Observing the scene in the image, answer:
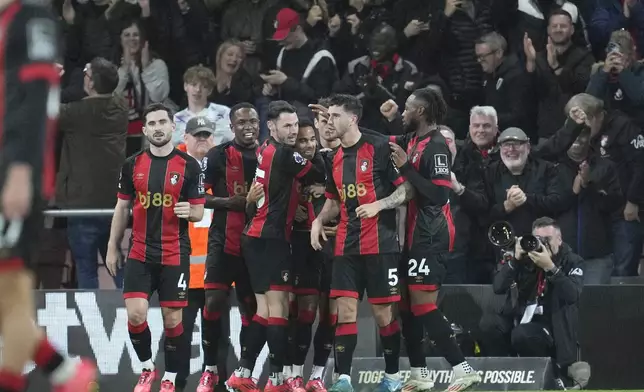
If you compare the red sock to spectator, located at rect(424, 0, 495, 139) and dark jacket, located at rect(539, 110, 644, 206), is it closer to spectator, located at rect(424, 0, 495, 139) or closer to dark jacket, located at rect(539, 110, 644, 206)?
dark jacket, located at rect(539, 110, 644, 206)

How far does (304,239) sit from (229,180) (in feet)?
2.82

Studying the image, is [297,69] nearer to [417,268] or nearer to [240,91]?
[240,91]

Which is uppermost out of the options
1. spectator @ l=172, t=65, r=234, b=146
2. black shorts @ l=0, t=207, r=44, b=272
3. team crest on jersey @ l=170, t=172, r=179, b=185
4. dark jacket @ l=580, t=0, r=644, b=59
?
dark jacket @ l=580, t=0, r=644, b=59

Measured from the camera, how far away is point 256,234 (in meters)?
10.6

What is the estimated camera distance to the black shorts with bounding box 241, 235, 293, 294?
10.6m

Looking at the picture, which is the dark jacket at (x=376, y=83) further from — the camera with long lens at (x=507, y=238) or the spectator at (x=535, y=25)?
the camera with long lens at (x=507, y=238)

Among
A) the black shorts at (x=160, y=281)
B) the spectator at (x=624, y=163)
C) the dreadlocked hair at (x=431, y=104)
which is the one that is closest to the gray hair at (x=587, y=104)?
the spectator at (x=624, y=163)

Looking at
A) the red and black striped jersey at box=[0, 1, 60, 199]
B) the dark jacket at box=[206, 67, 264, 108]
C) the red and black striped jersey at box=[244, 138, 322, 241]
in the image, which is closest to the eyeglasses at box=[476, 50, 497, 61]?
the dark jacket at box=[206, 67, 264, 108]

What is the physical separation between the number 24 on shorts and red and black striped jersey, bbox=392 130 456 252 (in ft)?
0.41

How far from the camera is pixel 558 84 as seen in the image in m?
13.5

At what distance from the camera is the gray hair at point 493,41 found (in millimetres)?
13711

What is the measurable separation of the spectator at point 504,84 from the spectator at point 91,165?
3.96 m

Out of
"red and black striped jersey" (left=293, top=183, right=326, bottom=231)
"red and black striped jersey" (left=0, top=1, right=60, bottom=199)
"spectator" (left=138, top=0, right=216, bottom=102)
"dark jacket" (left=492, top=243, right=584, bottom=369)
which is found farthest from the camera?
"spectator" (left=138, top=0, right=216, bottom=102)

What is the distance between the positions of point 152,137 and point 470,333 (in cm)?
385
